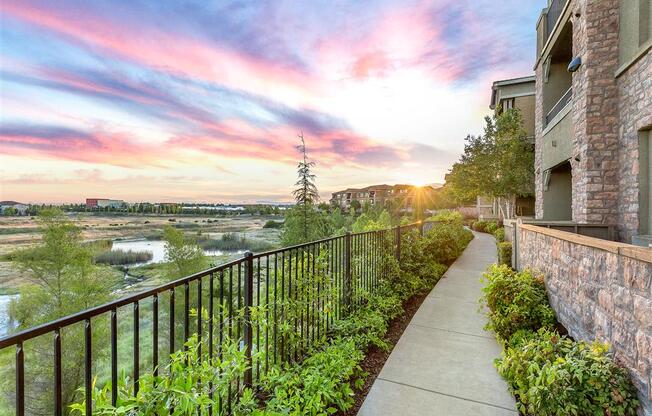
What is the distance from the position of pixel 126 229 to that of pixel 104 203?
12.6 ft

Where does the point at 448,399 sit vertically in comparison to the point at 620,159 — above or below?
below

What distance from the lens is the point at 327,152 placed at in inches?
567

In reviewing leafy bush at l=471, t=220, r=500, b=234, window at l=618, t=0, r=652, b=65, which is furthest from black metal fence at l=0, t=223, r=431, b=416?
leafy bush at l=471, t=220, r=500, b=234

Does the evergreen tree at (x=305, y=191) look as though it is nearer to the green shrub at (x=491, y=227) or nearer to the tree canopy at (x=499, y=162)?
the tree canopy at (x=499, y=162)

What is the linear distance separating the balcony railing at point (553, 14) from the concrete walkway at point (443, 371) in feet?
28.9

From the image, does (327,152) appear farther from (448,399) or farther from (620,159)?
(448,399)

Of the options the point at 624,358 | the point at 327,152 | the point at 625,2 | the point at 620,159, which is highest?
the point at 625,2

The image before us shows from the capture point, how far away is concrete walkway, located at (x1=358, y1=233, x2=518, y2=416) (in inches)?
101

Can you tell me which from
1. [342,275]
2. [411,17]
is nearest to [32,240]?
[342,275]

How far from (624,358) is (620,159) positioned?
5216mm

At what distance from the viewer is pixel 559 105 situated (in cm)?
834

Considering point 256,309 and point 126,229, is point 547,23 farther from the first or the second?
point 126,229

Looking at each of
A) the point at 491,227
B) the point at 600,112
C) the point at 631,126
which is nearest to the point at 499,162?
the point at 491,227

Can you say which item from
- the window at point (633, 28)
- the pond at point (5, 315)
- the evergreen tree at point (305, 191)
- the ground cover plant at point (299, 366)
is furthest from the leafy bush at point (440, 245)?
the pond at point (5, 315)
